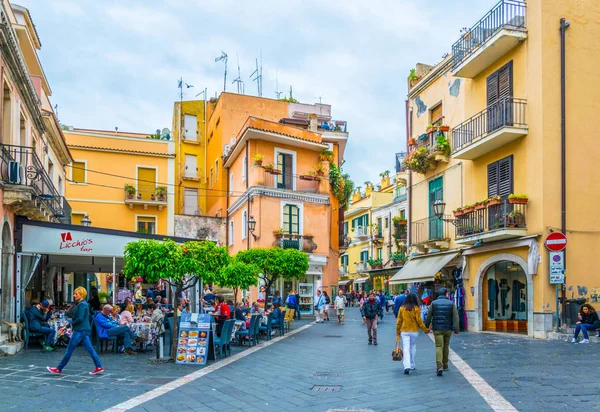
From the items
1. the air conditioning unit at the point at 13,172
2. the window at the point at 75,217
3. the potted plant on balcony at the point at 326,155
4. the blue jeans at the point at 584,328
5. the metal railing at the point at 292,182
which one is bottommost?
the blue jeans at the point at 584,328

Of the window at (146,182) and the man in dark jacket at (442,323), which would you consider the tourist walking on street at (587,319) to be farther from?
the window at (146,182)

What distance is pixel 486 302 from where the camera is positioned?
2294cm

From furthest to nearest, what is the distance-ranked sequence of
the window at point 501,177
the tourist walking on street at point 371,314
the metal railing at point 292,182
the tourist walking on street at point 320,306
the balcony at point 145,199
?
the balcony at point 145,199, the metal railing at point 292,182, the tourist walking on street at point 320,306, the window at point 501,177, the tourist walking on street at point 371,314

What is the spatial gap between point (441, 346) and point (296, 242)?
23389 mm

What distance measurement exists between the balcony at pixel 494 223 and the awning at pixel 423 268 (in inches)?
71.1

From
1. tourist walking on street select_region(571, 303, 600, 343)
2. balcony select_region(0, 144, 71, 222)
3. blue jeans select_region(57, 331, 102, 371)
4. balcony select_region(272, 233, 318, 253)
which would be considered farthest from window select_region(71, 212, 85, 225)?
tourist walking on street select_region(571, 303, 600, 343)

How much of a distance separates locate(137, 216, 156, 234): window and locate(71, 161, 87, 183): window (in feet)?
12.3

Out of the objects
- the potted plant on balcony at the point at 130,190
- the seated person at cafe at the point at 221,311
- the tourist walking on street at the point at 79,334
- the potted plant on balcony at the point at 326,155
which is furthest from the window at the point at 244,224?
the tourist walking on street at the point at 79,334

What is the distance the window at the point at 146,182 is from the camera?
123 ft

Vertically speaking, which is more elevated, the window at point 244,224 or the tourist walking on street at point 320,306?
the window at point 244,224

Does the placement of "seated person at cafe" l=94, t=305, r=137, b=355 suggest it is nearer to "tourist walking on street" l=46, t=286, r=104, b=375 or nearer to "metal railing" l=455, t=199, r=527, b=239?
"tourist walking on street" l=46, t=286, r=104, b=375

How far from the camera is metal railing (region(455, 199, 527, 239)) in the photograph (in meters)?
19.9

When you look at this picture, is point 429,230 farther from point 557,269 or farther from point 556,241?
point 556,241

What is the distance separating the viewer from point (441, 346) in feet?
39.0
